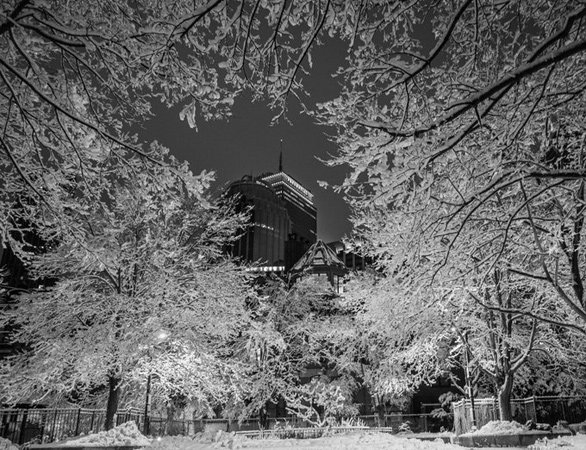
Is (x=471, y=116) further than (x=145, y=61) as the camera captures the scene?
Yes

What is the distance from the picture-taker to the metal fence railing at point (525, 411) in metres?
16.4

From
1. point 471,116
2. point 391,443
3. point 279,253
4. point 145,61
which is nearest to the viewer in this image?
point 145,61

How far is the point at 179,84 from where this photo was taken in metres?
6.37

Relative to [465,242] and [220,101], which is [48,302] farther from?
[465,242]

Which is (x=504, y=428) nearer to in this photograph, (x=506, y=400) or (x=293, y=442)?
(x=506, y=400)

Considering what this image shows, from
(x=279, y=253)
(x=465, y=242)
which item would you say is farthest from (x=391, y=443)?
(x=279, y=253)

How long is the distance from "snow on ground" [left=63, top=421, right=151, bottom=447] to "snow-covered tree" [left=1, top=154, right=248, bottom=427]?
7.97ft

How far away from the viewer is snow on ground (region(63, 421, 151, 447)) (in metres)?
10.7

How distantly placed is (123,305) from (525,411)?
703 inches

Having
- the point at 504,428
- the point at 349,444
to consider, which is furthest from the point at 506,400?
the point at 349,444

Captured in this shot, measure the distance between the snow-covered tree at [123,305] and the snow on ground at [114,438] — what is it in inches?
95.7

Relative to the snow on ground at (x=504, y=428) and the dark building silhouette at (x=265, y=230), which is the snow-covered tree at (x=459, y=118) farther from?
the dark building silhouette at (x=265, y=230)

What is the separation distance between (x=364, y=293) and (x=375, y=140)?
17.5m

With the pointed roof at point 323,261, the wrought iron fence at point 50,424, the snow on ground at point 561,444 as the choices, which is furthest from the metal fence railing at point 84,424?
the pointed roof at point 323,261
